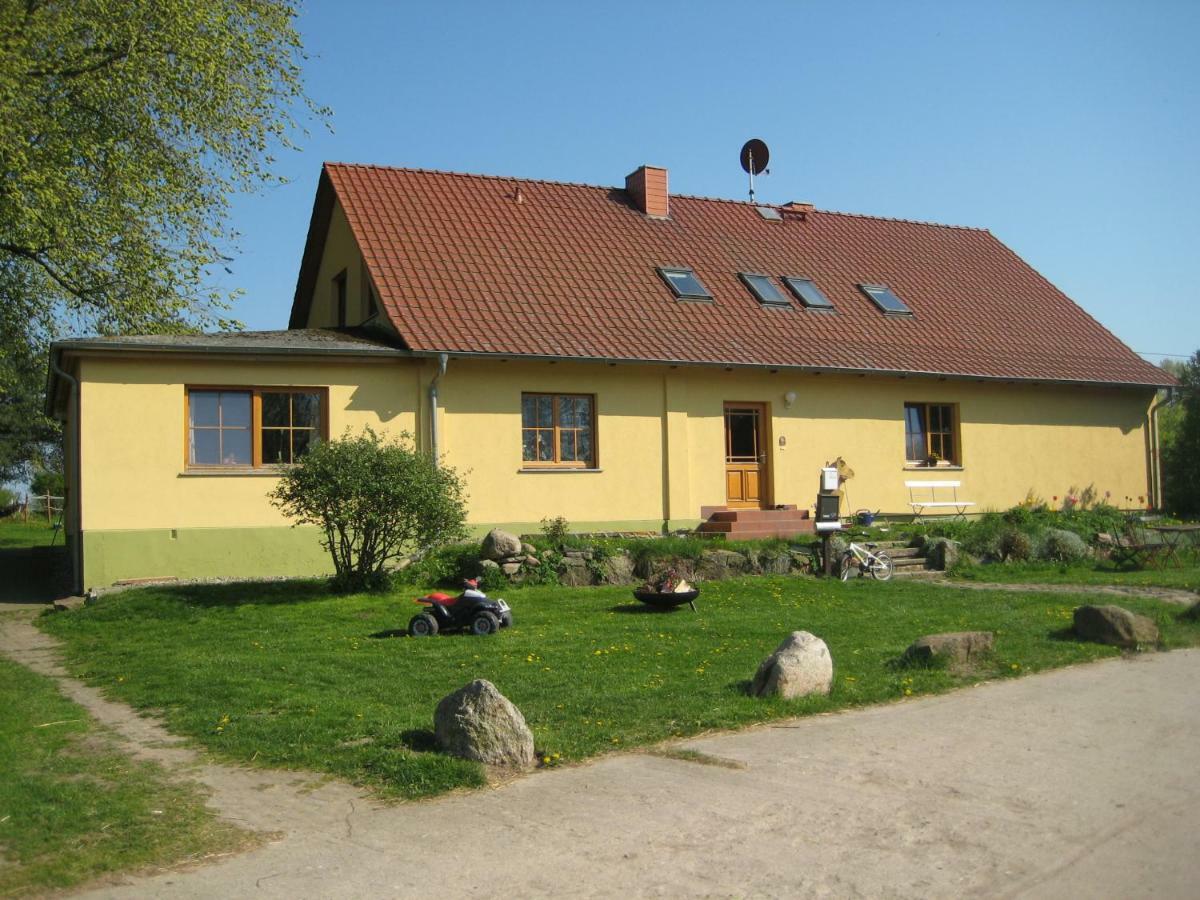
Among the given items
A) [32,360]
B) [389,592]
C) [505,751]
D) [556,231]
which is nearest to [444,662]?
[505,751]

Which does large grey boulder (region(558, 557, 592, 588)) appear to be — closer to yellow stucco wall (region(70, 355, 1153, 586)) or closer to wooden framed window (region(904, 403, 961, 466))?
yellow stucco wall (region(70, 355, 1153, 586))

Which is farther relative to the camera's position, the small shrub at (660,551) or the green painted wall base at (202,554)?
the small shrub at (660,551)

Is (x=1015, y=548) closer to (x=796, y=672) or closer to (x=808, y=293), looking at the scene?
(x=808, y=293)

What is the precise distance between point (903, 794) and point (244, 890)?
3.61m

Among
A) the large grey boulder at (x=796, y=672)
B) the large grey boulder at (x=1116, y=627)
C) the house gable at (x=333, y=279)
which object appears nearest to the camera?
the large grey boulder at (x=796, y=672)

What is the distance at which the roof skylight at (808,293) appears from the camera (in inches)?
940

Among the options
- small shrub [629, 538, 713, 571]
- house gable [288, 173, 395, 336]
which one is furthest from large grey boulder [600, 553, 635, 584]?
house gable [288, 173, 395, 336]

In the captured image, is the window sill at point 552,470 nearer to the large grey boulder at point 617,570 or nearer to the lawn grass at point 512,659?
the large grey boulder at point 617,570

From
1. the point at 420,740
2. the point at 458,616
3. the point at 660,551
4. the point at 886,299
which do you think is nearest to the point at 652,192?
the point at 886,299

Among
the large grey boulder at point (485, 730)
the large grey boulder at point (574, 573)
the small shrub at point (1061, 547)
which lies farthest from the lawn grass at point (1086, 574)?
the large grey boulder at point (485, 730)

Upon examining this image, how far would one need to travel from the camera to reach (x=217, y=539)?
17328mm

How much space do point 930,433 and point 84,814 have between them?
796 inches

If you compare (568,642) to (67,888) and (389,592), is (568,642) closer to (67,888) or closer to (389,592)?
(389,592)

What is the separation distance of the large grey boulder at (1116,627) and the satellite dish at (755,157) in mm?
20184
